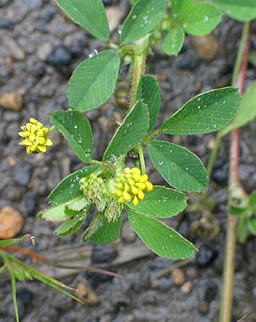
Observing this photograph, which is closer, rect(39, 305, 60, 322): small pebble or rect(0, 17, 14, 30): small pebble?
rect(39, 305, 60, 322): small pebble

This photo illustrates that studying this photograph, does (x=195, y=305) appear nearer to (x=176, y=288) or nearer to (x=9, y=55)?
(x=176, y=288)

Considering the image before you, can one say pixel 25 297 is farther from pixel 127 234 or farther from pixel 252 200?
pixel 252 200

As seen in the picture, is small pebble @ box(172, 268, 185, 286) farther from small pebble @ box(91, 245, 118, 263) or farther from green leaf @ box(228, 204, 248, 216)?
green leaf @ box(228, 204, 248, 216)

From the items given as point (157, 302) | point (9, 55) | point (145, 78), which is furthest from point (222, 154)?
point (9, 55)

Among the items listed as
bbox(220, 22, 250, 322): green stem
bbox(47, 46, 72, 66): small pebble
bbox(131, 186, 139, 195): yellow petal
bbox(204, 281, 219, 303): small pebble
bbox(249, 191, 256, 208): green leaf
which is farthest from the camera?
bbox(47, 46, 72, 66): small pebble

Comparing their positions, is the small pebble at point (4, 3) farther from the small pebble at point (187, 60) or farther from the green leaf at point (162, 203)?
the green leaf at point (162, 203)

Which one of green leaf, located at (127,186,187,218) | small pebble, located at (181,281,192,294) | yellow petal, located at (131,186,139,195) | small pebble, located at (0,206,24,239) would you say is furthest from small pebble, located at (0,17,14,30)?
small pebble, located at (181,281,192,294)

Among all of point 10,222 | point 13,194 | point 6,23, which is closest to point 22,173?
point 13,194
